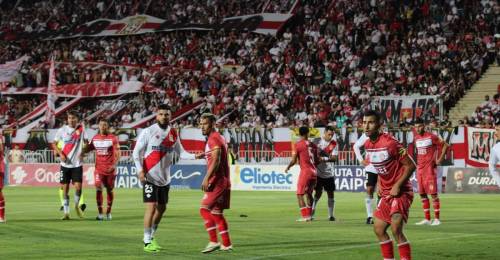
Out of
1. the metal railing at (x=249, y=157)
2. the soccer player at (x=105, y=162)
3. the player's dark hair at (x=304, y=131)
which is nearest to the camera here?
the player's dark hair at (x=304, y=131)

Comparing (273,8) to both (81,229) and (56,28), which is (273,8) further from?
(81,229)

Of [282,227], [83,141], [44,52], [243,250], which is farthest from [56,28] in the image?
[243,250]

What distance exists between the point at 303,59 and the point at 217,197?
3545cm

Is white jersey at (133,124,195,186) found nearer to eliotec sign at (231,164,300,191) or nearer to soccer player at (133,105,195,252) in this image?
soccer player at (133,105,195,252)

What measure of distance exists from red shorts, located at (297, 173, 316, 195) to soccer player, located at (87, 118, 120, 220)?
4.48m

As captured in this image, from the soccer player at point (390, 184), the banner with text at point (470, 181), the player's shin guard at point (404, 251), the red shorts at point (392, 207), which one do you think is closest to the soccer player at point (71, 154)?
the soccer player at point (390, 184)

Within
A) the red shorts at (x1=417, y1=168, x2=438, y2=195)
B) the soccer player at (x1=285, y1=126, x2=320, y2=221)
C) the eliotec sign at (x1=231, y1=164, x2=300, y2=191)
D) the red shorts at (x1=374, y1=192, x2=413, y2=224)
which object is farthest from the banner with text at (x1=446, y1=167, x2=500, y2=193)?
the red shorts at (x1=374, y1=192, x2=413, y2=224)

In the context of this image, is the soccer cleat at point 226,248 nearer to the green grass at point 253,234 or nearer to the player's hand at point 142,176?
the green grass at point 253,234

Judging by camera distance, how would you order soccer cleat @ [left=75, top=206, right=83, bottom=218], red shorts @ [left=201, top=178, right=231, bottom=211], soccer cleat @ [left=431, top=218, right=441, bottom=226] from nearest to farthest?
red shorts @ [left=201, top=178, right=231, bottom=211]
soccer cleat @ [left=431, top=218, right=441, bottom=226]
soccer cleat @ [left=75, top=206, right=83, bottom=218]

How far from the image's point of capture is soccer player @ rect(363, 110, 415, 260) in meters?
12.3

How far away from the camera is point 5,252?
1551 centimetres

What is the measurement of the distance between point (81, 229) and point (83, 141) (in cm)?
410

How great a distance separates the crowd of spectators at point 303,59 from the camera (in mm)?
44562

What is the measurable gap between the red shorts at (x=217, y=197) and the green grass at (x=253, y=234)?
768 mm
